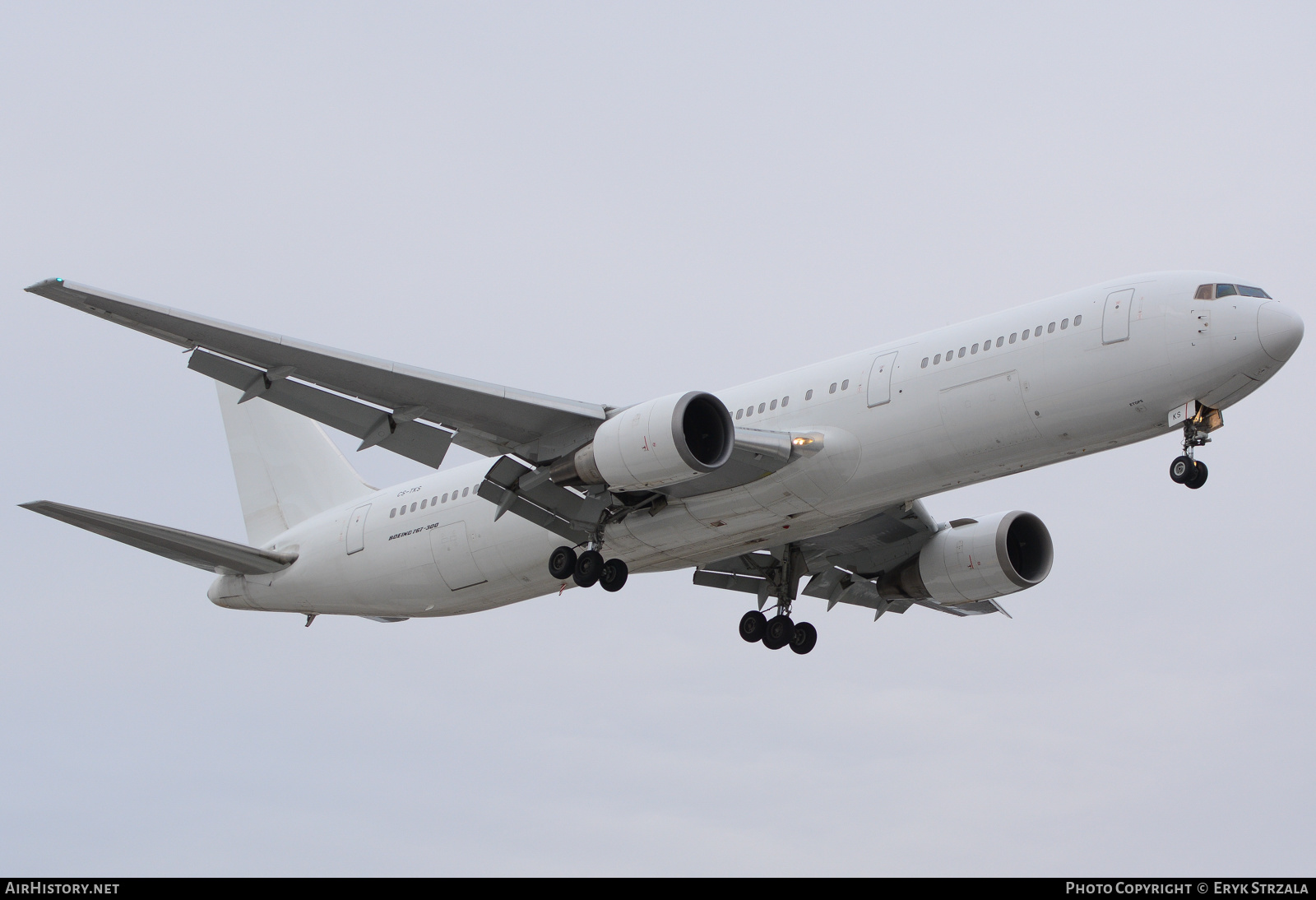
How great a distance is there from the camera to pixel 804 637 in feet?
97.0

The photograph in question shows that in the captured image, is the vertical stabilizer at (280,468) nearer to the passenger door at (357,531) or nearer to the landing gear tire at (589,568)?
the passenger door at (357,531)

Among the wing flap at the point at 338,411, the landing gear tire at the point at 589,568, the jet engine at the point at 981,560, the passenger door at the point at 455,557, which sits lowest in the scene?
the landing gear tire at the point at 589,568

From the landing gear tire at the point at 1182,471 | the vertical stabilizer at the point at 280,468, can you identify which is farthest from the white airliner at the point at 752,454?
the vertical stabilizer at the point at 280,468

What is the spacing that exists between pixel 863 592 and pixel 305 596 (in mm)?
11726

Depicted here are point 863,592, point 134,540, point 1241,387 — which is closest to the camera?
point 1241,387

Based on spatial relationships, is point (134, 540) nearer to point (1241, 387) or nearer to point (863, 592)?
point (863, 592)

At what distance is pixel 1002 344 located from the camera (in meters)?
21.6

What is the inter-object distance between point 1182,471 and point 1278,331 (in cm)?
246

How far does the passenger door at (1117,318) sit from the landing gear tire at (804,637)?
35.6 ft

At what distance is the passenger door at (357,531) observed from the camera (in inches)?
1108

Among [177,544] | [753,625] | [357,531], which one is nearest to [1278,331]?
[753,625]

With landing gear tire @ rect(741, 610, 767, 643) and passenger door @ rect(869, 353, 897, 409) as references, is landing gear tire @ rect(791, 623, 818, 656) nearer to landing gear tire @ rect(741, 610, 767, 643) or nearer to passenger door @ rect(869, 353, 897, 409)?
landing gear tire @ rect(741, 610, 767, 643)

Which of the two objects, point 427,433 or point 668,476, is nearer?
point 668,476

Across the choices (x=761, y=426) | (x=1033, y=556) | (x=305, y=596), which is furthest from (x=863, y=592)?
(x=305, y=596)
